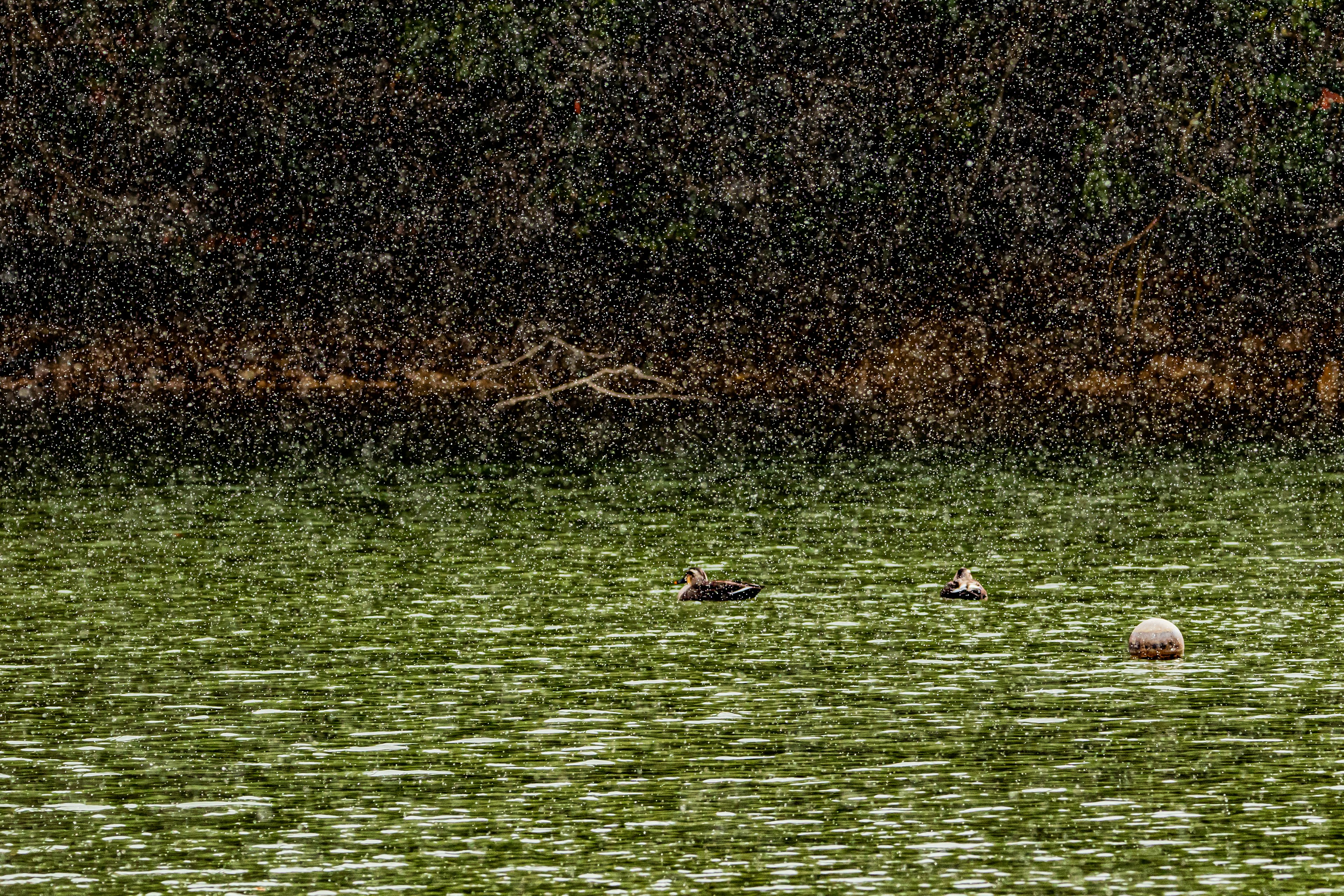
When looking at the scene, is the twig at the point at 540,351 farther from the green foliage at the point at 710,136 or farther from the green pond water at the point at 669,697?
the green pond water at the point at 669,697

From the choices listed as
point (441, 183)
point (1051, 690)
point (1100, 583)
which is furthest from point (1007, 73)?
point (1051, 690)

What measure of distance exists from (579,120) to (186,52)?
5206 mm

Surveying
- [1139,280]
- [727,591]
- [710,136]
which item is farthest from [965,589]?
[1139,280]

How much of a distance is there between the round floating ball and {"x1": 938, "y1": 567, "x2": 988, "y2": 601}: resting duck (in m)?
2.88

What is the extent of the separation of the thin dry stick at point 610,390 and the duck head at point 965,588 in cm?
1990

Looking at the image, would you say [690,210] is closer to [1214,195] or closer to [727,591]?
[1214,195]

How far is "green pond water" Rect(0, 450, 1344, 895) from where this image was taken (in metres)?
13.2

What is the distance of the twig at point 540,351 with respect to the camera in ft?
139

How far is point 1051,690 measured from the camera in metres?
17.6

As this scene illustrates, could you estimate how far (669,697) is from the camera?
17.4 metres

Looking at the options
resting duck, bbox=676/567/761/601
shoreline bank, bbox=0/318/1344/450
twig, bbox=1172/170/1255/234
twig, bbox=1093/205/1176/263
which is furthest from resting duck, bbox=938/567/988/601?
twig, bbox=1093/205/1176/263

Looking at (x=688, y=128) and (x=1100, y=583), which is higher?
(x=688, y=128)

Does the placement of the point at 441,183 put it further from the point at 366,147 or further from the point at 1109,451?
the point at 1109,451

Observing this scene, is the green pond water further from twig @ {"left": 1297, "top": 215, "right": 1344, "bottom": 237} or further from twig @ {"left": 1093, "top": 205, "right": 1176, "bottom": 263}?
twig @ {"left": 1297, "top": 215, "right": 1344, "bottom": 237}
